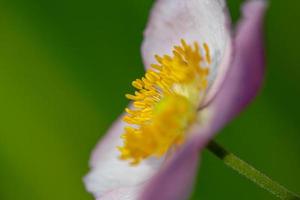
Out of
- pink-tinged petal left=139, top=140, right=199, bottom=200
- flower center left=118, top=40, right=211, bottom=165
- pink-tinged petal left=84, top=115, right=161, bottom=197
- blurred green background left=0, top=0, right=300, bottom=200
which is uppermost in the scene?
pink-tinged petal left=139, top=140, right=199, bottom=200

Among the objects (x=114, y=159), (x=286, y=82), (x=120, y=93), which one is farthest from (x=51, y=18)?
(x=114, y=159)

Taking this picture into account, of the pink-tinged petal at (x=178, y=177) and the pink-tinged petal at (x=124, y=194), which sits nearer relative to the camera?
the pink-tinged petal at (x=178, y=177)

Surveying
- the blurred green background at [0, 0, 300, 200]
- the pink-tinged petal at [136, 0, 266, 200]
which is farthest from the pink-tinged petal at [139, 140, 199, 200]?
the blurred green background at [0, 0, 300, 200]

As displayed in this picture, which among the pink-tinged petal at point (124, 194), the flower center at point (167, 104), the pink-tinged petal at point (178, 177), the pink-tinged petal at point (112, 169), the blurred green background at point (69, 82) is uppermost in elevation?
the pink-tinged petal at point (178, 177)

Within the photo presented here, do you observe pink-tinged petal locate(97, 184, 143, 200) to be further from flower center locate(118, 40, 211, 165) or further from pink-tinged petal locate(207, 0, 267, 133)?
pink-tinged petal locate(207, 0, 267, 133)

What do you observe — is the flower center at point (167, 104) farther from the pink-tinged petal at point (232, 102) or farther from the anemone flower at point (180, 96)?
the pink-tinged petal at point (232, 102)

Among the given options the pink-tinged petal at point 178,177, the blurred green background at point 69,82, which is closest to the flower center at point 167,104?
the pink-tinged petal at point 178,177

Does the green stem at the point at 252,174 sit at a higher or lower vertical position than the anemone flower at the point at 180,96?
lower

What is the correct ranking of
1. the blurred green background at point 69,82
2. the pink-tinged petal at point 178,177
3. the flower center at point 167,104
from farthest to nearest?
the blurred green background at point 69,82, the flower center at point 167,104, the pink-tinged petal at point 178,177

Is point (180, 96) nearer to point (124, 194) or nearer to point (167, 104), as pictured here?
point (167, 104)
